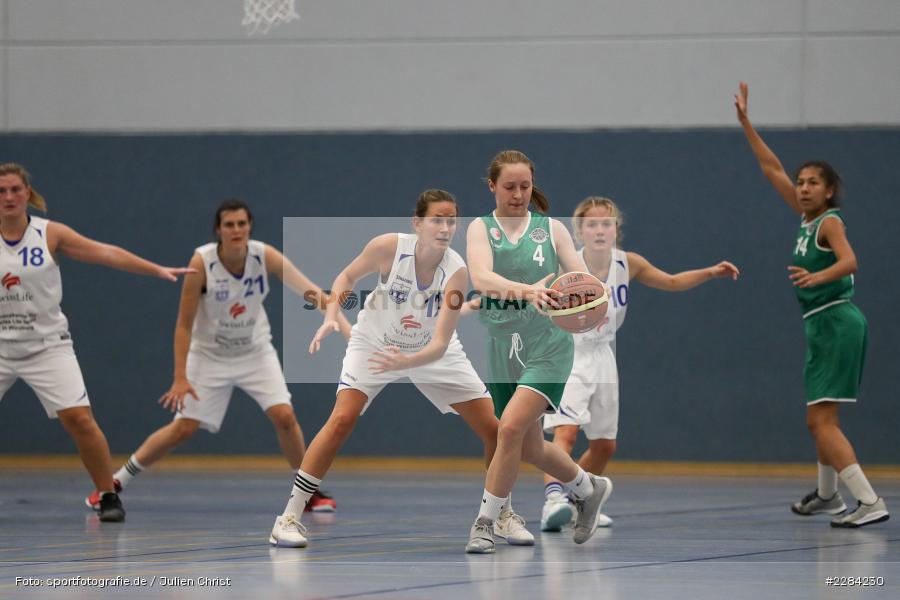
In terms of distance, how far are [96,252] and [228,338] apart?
1.33m

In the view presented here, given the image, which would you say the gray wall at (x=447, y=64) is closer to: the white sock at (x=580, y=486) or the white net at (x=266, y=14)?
the white net at (x=266, y=14)

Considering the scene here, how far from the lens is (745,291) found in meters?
10.9

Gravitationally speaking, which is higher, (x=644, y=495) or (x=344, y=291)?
(x=344, y=291)

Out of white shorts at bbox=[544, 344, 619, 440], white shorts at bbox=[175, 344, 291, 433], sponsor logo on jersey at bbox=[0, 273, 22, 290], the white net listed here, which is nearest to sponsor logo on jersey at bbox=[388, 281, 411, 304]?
white shorts at bbox=[544, 344, 619, 440]

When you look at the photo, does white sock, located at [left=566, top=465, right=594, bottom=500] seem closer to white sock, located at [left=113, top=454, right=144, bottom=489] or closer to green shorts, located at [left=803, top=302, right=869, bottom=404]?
green shorts, located at [left=803, top=302, right=869, bottom=404]

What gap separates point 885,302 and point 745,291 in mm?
1163

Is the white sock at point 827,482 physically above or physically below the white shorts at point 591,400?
below

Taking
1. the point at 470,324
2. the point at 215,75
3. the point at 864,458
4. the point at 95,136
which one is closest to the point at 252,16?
the point at 215,75

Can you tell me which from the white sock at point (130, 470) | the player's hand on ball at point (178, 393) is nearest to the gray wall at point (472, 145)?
the white sock at point (130, 470)

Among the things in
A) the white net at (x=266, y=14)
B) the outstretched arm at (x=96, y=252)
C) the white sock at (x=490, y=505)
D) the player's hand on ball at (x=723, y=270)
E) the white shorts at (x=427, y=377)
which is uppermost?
the white net at (x=266, y=14)

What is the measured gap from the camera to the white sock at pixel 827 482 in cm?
755

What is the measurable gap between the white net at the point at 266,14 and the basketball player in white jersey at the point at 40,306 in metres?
4.41

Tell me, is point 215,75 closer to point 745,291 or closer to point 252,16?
point 252,16

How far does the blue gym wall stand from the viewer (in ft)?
35.3
